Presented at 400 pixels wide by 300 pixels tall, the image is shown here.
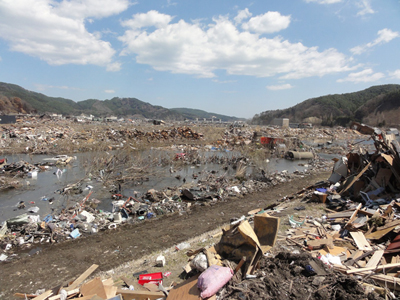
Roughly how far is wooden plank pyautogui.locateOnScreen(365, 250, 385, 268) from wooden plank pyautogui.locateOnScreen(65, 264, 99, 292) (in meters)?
4.51

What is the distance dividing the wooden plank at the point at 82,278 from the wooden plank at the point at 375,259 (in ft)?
14.8

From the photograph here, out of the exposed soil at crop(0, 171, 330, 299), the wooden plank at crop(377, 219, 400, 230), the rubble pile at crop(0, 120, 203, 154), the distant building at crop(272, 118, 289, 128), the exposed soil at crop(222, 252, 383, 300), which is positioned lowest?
the exposed soil at crop(0, 171, 330, 299)

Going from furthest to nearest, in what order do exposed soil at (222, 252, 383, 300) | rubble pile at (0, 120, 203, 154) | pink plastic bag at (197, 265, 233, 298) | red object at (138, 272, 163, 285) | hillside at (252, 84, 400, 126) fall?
hillside at (252, 84, 400, 126) → rubble pile at (0, 120, 203, 154) → red object at (138, 272, 163, 285) → pink plastic bag at (197, 265, 233, 298) → exposed soil at (222, 252, 383, 300)

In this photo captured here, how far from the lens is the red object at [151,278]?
12.2 ft

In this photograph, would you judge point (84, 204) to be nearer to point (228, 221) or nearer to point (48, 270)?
point (48, 270)

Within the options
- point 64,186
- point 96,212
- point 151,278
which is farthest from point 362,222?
point 64,186

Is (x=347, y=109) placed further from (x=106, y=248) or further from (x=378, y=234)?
(x=106, y=248)

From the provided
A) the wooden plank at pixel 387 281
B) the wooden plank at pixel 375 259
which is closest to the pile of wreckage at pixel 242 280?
the wooden plank at pixel 387 281

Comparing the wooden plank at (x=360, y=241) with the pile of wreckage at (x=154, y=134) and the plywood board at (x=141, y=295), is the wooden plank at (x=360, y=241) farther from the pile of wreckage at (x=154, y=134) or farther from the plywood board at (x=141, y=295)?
the pile of wreckage at (x=154, y=134)

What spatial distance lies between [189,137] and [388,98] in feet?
253

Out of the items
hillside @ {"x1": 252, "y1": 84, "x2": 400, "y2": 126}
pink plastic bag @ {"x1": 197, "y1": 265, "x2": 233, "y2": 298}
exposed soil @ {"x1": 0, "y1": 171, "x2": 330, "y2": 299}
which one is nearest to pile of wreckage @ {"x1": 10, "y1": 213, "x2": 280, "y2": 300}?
pink plastic bag @ {"x1": 197, "y1": 265, "x2": 233, "y2": 298}

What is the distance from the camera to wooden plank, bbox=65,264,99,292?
3.60 metres

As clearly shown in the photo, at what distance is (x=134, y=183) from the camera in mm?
10859

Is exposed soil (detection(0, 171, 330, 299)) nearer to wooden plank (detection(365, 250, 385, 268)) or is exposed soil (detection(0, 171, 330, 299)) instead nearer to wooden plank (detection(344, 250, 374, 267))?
wooden plank (detection(344, 250, 374, 267))
